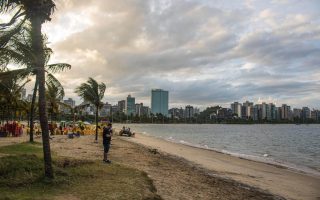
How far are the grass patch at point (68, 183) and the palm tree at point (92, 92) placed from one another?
18793 mm

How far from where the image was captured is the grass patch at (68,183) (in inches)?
389

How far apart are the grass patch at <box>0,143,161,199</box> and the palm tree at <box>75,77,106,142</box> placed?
18793 millimetres

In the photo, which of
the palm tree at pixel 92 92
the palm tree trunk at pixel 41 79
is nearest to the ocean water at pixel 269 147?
the palm tree at pixel 92 92

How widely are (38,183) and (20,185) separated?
1.63ft

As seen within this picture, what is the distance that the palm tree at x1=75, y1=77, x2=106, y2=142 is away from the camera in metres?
32.2

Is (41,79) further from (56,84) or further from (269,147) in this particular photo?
(269,147)

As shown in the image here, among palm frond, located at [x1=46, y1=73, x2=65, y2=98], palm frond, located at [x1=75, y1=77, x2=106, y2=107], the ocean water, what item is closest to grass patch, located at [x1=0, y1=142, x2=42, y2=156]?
palm frond, located at [x1=46, y1=73, x2=65, y2=98]

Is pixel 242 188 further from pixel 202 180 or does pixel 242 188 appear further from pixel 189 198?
pixel 189 198

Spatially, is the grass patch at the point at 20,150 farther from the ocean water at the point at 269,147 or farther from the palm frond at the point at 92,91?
the ocean water at the point at 269,147

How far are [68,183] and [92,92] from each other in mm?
21807

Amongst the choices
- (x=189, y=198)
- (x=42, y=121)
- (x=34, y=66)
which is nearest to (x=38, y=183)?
(x=42, y=121)

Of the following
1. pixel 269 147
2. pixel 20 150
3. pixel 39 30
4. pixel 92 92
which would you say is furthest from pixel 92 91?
pixel 269 147

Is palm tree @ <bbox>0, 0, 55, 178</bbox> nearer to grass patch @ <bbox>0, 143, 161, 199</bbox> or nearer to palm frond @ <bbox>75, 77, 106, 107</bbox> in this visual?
grass patch @ <bbox>0, 143, 161, 199</bbox>

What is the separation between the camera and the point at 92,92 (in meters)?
32.4
